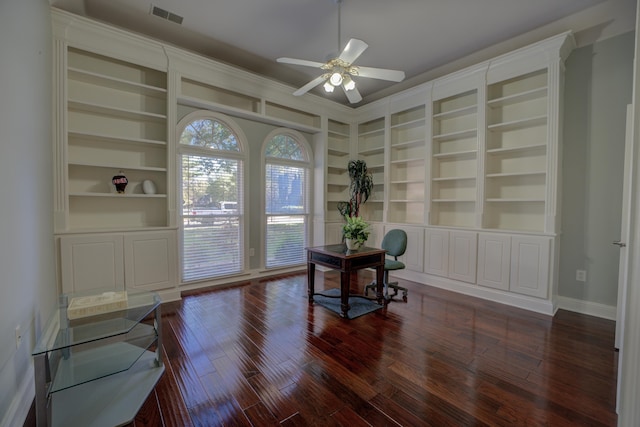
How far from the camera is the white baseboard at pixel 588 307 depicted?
3.10 meters

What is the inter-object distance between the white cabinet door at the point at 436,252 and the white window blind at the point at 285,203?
216 cm

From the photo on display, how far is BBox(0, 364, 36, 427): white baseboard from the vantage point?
4.89ft

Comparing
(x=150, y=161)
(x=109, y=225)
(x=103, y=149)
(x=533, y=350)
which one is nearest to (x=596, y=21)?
(x=533, y=350)

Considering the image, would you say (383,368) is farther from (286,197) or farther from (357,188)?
(357,188)

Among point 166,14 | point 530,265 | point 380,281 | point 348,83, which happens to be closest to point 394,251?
point 380,281

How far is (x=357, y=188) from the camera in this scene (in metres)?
5.34

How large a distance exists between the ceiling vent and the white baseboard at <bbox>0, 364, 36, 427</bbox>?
133 inches

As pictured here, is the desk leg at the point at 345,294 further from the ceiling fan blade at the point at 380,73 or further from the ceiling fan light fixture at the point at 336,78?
the ceiling fan blade at the point at 380,73

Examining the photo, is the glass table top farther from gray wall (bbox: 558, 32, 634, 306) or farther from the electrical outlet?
gray wall (bbox: 558, 32, 634, 306)

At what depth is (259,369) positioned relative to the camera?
213 centimetres

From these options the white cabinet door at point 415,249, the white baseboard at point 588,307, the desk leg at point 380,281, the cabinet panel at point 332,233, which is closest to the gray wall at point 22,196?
the desk leg at point 380,281

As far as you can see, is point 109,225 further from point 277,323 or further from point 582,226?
point 582,226

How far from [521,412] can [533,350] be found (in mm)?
953

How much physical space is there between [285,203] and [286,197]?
Result: 11 centimetres
